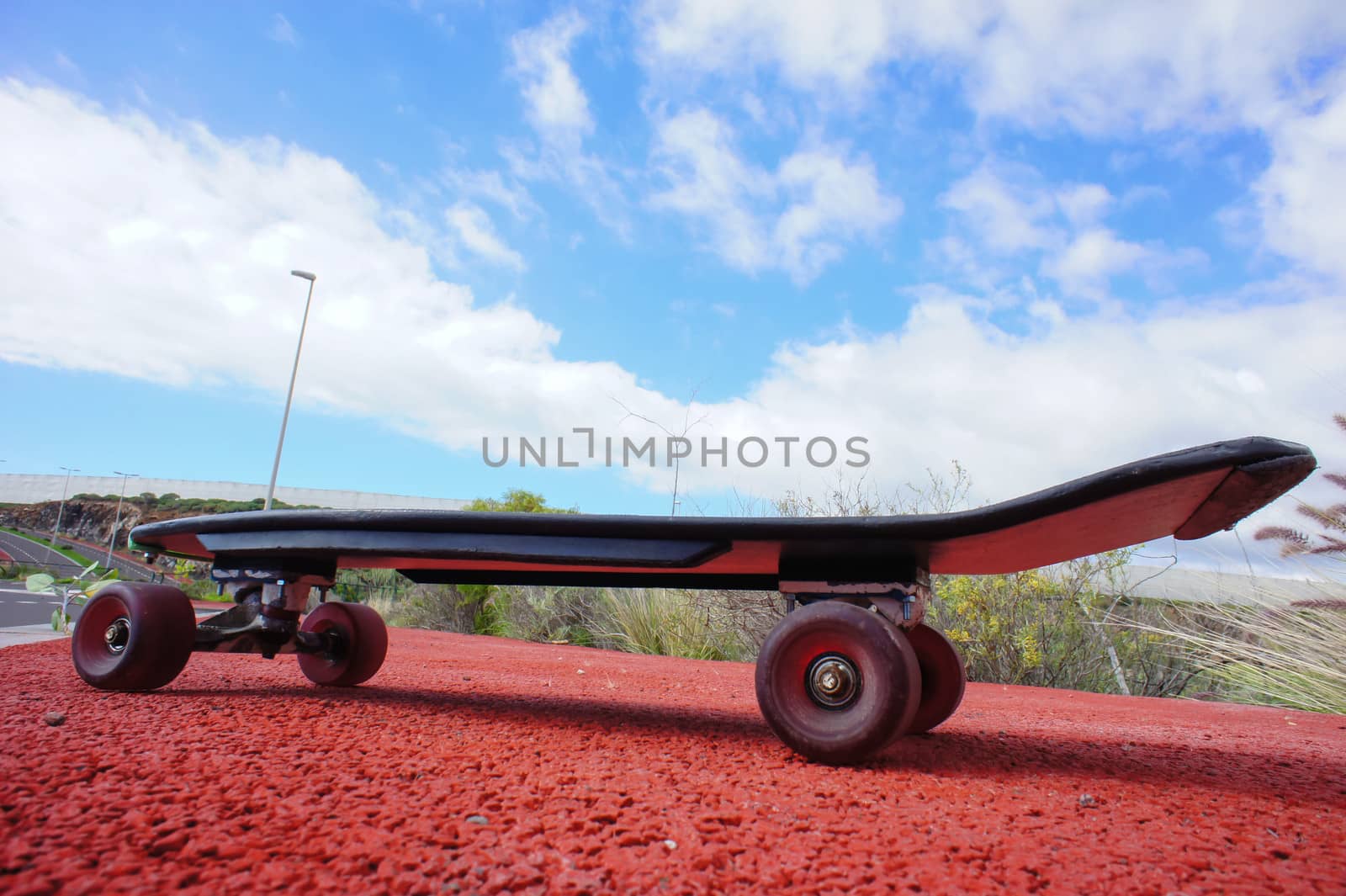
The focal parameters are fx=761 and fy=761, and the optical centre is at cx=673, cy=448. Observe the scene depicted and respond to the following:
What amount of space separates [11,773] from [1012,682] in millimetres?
8022

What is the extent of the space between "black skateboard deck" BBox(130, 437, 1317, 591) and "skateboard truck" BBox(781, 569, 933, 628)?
1.1 inches

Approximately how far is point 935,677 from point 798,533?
99 centimetres

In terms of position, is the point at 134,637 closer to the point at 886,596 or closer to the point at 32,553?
the point at 886,596

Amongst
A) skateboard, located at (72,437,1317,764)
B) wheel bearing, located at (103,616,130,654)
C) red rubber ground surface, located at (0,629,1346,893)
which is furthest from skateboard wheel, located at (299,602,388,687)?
wheel bearing, located at (103,616,130,654)

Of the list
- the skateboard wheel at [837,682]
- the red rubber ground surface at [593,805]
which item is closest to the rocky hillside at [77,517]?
the red rubber ground surface at [593,805]

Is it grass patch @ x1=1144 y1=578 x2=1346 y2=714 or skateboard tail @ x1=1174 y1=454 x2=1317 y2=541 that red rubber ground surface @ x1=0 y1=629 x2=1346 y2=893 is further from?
grass patch @ x1=1144 y1=578 x2=1346 y2=714

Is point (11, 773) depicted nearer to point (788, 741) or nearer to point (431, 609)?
point (788, 741)

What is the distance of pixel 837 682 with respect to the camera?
89.7 inches

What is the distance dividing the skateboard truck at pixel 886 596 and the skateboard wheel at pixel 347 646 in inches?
88.3

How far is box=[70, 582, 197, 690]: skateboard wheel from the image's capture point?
3.01m

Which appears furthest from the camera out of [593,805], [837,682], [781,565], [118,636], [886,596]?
[118,636]

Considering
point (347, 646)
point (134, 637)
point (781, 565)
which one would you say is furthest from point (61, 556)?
point (781, 565)

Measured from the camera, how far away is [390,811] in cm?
152

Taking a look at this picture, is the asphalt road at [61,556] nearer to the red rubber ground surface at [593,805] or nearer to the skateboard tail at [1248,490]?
the red rubber ground surface at [593,805]
